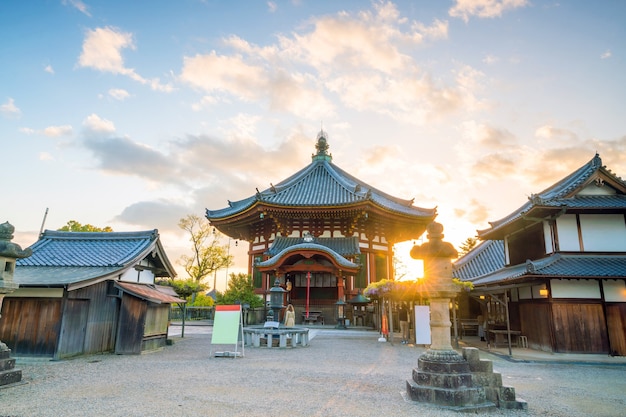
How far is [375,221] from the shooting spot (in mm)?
26562

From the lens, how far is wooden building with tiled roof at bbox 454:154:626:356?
45.1 feet

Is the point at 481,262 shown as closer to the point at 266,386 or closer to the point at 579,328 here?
the point at 579,328

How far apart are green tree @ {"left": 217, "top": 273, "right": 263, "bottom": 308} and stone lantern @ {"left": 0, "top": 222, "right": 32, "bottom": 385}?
13573 millimetres

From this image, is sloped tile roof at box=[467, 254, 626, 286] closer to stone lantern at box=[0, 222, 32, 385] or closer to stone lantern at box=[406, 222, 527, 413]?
stone lantern at box=[406, 222, 527, 413]

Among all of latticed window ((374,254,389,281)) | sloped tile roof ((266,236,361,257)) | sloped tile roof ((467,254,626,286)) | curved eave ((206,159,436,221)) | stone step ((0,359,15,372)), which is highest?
curved eave ((206,159,436,221))

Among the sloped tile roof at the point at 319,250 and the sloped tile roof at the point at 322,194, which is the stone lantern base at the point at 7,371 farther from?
the sloped tile roof at the point at 322,194

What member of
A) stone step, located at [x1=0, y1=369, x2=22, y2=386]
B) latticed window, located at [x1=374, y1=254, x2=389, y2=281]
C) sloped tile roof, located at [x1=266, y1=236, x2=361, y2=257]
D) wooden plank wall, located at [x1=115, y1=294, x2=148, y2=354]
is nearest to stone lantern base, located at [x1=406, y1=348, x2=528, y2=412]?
stone step, located at [x1=0, y1=369, x2=22, y2=386]

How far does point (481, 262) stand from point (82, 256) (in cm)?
2074

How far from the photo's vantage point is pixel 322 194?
90.6 feet

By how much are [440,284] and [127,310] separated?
10239 millimetres

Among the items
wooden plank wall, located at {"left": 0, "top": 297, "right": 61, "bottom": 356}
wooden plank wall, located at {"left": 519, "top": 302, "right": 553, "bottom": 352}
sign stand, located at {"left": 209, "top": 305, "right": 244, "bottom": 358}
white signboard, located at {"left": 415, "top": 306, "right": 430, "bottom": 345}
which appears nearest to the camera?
wooden plank wall, located at {"left": 0, "top": 297, "right": 61, "bottom": 356}

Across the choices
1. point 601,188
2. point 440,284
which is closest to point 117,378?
point 440,284

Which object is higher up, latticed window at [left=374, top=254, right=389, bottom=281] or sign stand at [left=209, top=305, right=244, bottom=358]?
latticed window at [left=374, top=254, right=389, bottom=281]

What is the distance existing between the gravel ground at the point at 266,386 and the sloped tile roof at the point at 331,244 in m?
11.7
